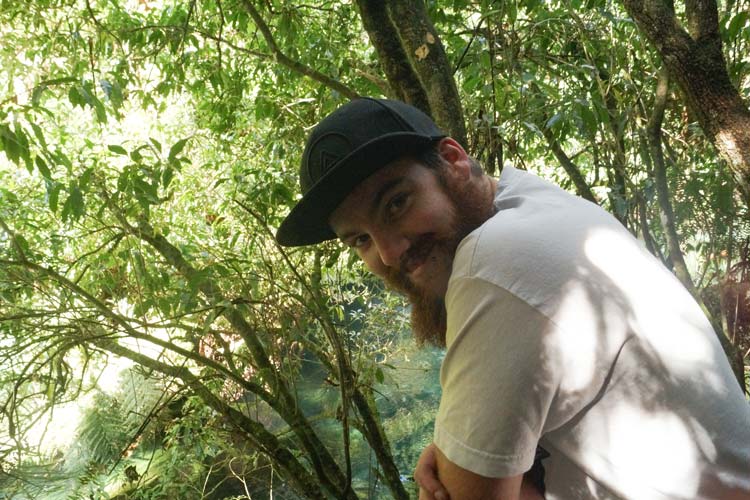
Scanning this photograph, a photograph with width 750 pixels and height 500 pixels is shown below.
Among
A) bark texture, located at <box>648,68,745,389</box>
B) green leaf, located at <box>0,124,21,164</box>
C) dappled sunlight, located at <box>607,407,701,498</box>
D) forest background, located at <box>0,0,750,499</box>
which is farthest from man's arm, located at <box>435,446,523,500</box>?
bark texture, located at <box>648,68,745,389</box>

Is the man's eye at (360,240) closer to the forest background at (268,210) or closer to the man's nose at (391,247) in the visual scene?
the man's nose at (391,247)

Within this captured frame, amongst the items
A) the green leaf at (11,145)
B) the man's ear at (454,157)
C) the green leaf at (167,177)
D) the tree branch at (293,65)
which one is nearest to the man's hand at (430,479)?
the man's ear at (454,157)

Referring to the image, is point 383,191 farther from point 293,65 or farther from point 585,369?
point 293,65

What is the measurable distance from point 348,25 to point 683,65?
210cm

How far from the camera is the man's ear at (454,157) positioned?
3.84ft

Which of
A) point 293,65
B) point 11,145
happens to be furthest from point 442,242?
point 293,65

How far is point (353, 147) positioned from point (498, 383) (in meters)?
0.50

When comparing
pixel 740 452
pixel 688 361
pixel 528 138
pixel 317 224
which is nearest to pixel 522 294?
pixel 688 361

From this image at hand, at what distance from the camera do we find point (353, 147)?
3.62 feet

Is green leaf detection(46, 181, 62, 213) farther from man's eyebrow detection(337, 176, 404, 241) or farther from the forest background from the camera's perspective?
man's eyebrow detection(337, 176, 404, 241)

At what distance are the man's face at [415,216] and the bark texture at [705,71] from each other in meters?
0.91

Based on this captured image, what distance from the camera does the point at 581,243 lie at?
0.91m

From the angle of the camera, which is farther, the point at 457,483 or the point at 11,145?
the point at 11,145

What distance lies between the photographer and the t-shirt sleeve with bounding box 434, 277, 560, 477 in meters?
0.81
